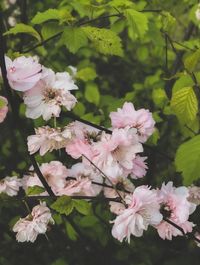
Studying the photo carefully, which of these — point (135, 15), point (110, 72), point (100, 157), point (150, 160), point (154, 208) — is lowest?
point (110, 72)

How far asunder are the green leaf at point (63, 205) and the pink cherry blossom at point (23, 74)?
1.03 feet

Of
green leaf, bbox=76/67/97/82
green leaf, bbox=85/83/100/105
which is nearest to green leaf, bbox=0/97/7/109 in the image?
green leaf, bbox=76/67/97/82

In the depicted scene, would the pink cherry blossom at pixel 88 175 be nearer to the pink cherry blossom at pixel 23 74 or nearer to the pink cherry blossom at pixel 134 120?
the pink cherry blossom at pixel 134 120

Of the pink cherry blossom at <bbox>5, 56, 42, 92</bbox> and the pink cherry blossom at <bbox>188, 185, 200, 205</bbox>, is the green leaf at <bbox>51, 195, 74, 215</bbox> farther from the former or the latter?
the pink cherry blossom at <bbox>188, 185, 200, 205</bbox>

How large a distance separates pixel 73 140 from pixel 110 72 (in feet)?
10.8

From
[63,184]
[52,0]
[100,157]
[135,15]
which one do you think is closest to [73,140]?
[100,157]

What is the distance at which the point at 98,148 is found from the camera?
146cm

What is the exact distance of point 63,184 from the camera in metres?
1.70

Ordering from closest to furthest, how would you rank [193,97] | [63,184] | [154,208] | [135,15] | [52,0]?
[154,208] < [193,97] < [63,184] < [135,15] < [52,0]

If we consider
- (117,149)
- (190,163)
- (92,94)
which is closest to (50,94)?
(117,149)

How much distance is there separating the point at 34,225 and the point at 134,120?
0.41 meters

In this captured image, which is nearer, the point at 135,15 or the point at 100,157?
the point at 100,157

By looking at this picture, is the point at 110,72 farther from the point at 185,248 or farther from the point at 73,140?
the point at 73,140

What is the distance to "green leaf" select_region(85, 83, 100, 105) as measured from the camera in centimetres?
316
